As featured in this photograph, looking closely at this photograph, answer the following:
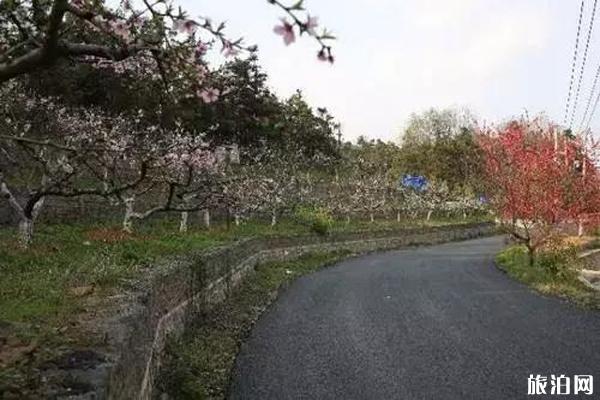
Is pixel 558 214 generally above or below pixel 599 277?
above

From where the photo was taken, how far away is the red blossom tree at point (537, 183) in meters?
22.3

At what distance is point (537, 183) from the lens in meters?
22.5

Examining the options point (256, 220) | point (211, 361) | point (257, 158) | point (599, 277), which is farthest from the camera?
point (257, 158)

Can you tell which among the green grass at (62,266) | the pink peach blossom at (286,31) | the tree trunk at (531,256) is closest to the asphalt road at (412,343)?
the green grass at (62,266)

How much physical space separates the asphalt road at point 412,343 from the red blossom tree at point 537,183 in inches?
151

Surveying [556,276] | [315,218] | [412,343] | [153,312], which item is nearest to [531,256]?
[556,276]

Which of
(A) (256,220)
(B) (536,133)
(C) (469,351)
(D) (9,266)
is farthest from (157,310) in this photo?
(A) (256,220)

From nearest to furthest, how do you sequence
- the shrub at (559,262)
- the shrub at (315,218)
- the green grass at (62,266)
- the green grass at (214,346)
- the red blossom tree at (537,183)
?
the green grass at (62,266) → the green grass at (214,346) → the shrub at (559,262) → the red blossom tree at (537,183) → the shrub at (315,218)

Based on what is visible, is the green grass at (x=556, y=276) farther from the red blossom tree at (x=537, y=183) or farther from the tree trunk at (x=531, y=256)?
the red blossom tree at (x=537, y=183)

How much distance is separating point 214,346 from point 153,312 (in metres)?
3.05

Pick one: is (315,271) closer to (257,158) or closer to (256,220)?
(256,220)

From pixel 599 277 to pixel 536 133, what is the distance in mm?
9062

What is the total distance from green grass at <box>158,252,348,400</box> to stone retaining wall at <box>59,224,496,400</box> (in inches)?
10.1

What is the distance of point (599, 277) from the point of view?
18969 mm
